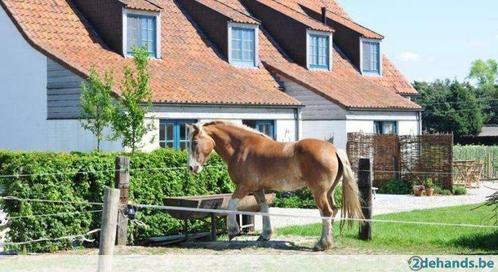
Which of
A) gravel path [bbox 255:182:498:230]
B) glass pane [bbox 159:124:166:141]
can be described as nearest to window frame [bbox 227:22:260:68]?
glass pane [bbox 159:124:166:141]

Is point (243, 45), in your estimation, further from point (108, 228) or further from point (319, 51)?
point (108, 228)

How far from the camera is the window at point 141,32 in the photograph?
3111 centimetres

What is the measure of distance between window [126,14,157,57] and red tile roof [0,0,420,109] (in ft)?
2.26

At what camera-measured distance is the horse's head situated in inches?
622

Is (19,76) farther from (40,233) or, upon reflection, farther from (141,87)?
A: (40,233)

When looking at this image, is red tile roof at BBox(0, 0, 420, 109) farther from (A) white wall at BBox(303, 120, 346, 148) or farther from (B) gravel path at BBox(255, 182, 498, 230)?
(B) gravel path at BBox(255, 182, 498, 230)

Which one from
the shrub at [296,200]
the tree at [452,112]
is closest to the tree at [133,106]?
the shrub at [296,200]

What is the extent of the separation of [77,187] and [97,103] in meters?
9.47

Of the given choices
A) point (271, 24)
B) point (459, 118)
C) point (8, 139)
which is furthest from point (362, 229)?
point (459, 118)

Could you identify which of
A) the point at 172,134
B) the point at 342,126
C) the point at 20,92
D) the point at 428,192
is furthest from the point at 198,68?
the point at 428,192

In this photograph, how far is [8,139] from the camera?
29234 mm

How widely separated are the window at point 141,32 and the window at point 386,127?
34.7 feet

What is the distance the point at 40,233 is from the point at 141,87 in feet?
32.5

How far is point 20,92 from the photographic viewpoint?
95.7 ft
